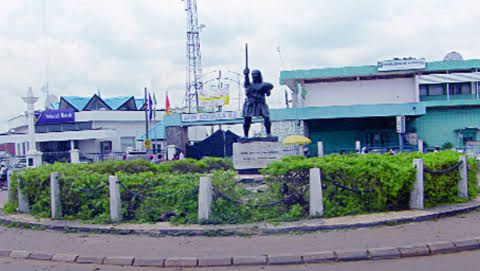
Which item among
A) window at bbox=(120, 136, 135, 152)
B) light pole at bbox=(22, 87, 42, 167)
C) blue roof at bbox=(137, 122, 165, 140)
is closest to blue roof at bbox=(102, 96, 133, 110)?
window at bbox=(120, 136, 135, 152)

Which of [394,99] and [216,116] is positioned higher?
[394,99]

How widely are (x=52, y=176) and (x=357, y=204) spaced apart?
6768mm

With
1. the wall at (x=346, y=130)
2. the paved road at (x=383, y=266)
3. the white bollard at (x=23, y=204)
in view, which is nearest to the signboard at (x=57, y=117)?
the wall at (x=346, y=130)

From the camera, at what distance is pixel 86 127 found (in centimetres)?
5909

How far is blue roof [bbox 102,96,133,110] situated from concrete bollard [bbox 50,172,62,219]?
5369 centimetres

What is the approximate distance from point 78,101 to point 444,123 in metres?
44.7

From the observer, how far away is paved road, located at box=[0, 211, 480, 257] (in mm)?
7816

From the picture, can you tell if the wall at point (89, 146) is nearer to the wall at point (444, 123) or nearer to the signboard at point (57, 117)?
the signboard at point (57, 117)

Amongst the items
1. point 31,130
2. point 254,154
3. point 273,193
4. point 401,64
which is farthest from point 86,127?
point 273,193

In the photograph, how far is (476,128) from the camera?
38.4 metres

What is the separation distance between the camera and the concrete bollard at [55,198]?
10875 millimetres

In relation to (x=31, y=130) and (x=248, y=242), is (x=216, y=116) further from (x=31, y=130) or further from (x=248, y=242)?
(x=248, y=242)

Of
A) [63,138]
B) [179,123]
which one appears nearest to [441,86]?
[179,123]

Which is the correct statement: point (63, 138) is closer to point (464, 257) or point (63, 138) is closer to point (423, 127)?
point (423, 127)
